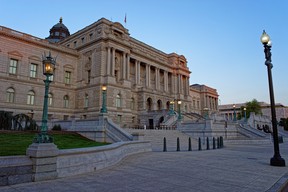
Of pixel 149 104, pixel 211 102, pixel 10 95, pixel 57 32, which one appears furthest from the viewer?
pixel 211 102

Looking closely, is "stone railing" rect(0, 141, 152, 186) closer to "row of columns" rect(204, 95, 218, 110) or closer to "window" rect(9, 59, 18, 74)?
"window" rect(9, 59, 18, 74)

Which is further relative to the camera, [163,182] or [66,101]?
[66,101]

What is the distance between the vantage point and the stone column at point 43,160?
660cm

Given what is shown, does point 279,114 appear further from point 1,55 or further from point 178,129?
point 1,55

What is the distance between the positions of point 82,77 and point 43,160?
40.1m

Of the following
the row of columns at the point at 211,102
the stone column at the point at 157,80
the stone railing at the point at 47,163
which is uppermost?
the stone column at the point at 157,80

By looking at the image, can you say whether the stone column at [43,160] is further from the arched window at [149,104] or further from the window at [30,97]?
the arched window at [149,104]

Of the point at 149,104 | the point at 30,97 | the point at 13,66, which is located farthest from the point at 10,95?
the point at 149,104

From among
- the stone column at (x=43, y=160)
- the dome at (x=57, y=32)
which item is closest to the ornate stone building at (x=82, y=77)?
the dome at (x=57, y=32)

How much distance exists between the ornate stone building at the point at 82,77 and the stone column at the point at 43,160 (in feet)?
106

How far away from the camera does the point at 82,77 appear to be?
45.2m

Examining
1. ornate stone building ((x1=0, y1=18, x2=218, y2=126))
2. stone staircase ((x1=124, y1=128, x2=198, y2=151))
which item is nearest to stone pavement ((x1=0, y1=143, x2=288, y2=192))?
stone staircase ((x1=124, y1=128, x2=198, y2=151))

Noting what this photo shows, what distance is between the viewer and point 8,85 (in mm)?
35094

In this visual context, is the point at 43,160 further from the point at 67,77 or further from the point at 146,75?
the point at 146,75
